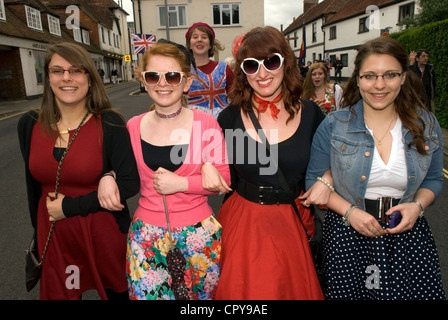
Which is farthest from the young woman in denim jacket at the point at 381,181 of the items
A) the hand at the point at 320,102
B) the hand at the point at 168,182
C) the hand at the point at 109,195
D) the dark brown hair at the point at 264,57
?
the hand at the point at 320,102

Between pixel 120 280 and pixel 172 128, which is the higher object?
pixel 172 128

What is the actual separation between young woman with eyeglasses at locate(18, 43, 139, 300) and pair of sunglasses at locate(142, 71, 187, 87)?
0.33m

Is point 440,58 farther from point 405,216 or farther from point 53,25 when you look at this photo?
point 53,25

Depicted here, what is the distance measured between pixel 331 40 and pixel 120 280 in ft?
132

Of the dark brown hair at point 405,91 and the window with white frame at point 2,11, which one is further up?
the window with white frame at point 2,11

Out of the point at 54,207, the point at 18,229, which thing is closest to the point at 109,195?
the point at 54,207

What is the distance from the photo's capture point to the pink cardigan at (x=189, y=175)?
1.92 m

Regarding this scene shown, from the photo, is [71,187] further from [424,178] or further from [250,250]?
[424,178]

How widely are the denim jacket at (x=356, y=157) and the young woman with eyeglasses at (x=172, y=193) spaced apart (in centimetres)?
60

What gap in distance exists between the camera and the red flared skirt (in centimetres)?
185

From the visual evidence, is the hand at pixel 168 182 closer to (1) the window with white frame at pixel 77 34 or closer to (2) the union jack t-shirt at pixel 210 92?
(2) the union jack t-shirt at pixel 210 92

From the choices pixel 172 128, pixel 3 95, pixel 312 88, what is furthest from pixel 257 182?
pixel 3 95

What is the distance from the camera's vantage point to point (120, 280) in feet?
6.99

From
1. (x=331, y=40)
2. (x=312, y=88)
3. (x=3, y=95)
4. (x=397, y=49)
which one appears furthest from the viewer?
(x=331, y=40)
